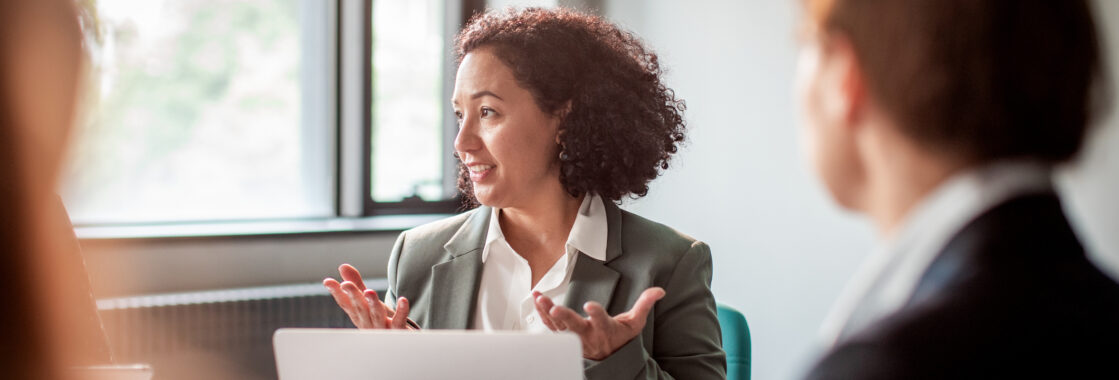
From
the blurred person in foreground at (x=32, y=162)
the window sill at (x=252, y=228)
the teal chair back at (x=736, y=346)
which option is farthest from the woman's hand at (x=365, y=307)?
the window sill at (x=252, y=228)

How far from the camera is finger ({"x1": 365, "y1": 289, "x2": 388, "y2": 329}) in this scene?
1.53 meters

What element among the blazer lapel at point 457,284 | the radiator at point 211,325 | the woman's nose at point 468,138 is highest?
the woman's nose at point 468,138

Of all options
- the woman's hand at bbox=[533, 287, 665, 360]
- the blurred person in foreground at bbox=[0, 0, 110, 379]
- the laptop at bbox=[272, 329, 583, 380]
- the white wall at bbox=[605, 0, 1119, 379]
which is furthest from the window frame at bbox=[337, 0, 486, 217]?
the blurred person in foreground at bbox=[0, 0, 110, 379]

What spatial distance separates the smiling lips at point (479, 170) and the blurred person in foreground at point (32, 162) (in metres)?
1.24

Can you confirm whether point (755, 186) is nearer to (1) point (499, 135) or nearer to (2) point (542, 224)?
(2) point (542, 224)

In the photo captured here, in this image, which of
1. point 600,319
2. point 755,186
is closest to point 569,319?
point 600,319

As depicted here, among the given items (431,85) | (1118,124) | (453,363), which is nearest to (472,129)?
(453,363)

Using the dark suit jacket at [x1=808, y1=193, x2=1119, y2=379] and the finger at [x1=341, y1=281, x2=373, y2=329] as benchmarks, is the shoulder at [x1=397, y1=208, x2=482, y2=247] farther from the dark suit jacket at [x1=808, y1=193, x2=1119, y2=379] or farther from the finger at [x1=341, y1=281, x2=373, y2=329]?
the dark suit jacket at [x1=808, y1=193, x2=1119, y2=379]

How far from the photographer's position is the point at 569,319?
135 cm

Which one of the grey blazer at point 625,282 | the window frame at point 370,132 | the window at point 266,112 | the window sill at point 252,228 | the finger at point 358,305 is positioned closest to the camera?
the finger at point 358,305

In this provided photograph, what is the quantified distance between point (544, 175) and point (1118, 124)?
1363 millimetres

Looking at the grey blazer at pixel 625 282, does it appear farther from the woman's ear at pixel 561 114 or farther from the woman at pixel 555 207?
the woman's ear at pixel 561 114

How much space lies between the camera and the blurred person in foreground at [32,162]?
553mm

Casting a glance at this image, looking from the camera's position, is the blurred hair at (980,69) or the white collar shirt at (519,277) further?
the white collar shirt at (519,277)
